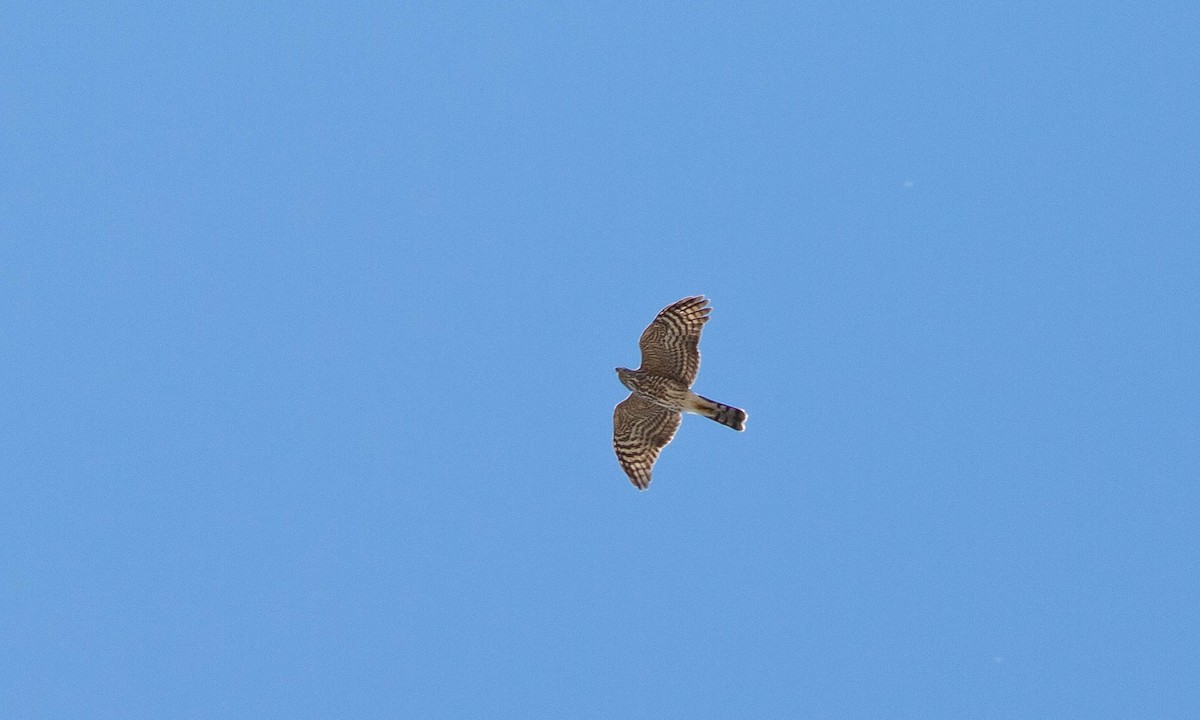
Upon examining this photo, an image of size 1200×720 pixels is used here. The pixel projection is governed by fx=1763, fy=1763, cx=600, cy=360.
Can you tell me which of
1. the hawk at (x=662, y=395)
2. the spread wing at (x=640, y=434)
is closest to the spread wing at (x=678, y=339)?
the hawk at (x=662, y=395)

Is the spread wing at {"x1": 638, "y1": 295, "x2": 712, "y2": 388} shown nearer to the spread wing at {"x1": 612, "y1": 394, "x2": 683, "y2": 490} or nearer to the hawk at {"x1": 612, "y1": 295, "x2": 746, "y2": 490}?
the hawk at {"x1": 612, "y1": 295, "x2": 746, "y2": 490}

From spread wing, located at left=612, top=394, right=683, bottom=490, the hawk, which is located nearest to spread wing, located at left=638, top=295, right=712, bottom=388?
the hawk

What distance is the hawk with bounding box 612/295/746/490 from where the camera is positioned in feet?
96.6

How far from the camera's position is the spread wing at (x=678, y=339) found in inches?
1158

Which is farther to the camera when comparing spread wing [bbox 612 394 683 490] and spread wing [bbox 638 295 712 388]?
spread wing [bbox 612 394 683 490]

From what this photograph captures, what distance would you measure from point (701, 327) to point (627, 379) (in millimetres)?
1549

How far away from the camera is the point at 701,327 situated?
29484 millimetres

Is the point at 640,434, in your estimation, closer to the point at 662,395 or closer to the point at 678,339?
the point at 662,395

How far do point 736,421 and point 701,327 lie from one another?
1732 millimetres

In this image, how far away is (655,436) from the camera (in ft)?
99.8

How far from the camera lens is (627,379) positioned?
1174 inches

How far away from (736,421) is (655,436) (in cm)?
150

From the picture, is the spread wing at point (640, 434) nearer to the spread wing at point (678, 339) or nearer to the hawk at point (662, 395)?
the hawk at point (662, 395)

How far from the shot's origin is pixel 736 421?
29.8m
